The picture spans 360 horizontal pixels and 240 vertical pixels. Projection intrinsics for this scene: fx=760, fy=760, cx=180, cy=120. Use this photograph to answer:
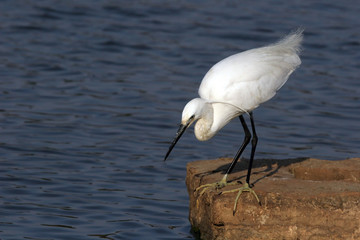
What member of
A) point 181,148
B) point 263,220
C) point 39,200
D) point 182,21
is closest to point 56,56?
point 182,21

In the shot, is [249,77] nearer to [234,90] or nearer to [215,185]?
[234,90]

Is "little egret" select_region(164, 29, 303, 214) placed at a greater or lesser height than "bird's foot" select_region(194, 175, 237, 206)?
greater

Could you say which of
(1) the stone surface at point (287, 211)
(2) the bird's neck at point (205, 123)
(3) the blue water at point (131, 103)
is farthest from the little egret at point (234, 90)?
(3) the blue water at point (131, 103)

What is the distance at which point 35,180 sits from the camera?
858 cm

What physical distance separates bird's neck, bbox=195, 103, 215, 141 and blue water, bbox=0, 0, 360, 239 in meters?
1.03

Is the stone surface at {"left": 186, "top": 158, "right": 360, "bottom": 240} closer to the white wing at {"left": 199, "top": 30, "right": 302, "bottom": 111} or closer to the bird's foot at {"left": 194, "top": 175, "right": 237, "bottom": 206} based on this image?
the bird's foot at {"left": 194, "top": 175, "right": 237, "bottom": 206}

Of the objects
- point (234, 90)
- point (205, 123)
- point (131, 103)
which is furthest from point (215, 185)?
point (131, 103)

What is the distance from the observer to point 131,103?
1141 centimetres

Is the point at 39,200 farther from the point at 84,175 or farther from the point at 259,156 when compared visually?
the point at 259,156

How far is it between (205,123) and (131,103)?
4.64 metres

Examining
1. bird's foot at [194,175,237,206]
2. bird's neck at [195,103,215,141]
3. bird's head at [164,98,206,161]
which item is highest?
bird's head at [164,98,206,161]

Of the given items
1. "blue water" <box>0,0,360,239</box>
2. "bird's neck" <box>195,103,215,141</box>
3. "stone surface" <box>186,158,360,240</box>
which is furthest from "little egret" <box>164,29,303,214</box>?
"blue water" <box>0,0,360,239</box>

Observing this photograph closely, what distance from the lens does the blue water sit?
7.93 meters

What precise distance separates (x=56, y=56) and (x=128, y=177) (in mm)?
5322
